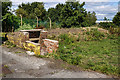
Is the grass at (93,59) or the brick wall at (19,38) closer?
the grass at (93,59)

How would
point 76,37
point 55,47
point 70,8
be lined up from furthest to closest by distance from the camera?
point 70,8 → point 76,37 → point 55,47

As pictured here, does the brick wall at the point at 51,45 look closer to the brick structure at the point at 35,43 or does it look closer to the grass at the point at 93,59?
the brick structure at the point at 35,43

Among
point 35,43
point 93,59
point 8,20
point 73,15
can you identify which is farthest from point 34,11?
point 93,59

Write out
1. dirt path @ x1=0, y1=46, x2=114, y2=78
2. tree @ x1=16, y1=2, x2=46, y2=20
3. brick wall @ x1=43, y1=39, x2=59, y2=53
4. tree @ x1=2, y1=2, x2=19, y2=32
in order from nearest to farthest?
dirt path @ x1=0, y1=46, x2=114, y2=78, brick wall @ x1=43, y1=39, x2=59, y2=53, tree @ x1=2, y1=2, x2=19, y2=32, tree @ x1=16, y1=2, x2=46, y2=20

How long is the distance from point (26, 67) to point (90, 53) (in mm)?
3538

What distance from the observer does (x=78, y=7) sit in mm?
17344

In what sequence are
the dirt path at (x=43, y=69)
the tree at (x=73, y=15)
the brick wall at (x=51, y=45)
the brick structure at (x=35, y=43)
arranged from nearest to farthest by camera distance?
the dirt path at (x=43, y=69), the brick wall at (x=51, y=45), the brick structure at (x=35, y=43), the tree at (x=73, y=15)

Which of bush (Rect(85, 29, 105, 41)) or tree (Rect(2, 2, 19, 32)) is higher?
tree (Rect(2, 2, 19, 32))

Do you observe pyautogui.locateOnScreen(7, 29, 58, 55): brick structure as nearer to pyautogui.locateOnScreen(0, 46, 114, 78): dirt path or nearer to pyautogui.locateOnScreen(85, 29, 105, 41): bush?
pyautogui.locateOnScreen(0, 46, 114, 78): dirt path

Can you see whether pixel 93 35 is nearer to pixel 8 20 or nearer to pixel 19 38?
pixel 19 38

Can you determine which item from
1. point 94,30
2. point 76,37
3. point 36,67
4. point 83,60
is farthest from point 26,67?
point 94,30

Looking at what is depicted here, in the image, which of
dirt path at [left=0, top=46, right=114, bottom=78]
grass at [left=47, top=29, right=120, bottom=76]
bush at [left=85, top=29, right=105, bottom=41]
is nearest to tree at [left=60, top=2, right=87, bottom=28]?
bush at [left=85, top=29, right=105, bottom=41]

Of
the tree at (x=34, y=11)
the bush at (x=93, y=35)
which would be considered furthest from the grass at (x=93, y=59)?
the tree at (x=34, y=11)

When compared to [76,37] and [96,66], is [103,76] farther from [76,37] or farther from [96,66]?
[76,37]
